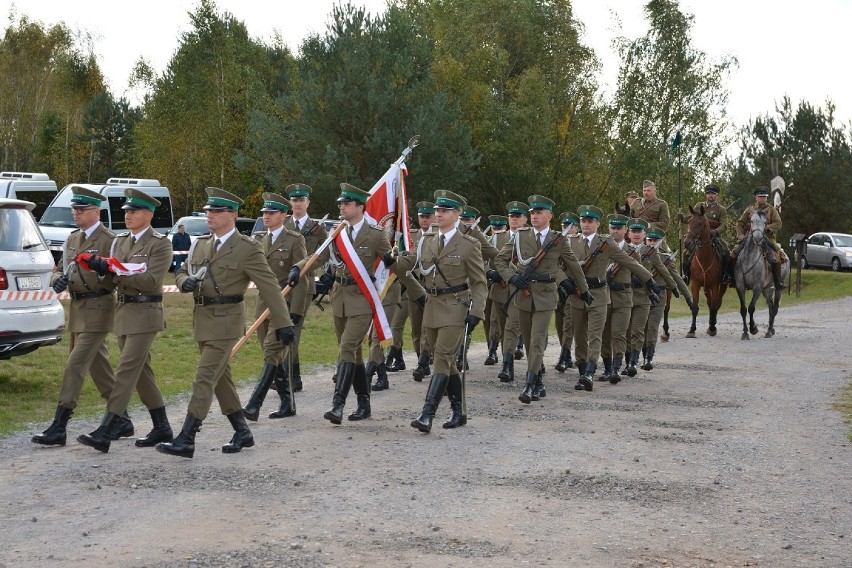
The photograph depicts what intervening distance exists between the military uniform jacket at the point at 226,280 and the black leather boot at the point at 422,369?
535cm

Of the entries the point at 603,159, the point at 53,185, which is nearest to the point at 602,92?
the point at 603,159

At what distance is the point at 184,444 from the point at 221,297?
1101 mm

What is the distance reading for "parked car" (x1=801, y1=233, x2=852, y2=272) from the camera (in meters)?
51.2

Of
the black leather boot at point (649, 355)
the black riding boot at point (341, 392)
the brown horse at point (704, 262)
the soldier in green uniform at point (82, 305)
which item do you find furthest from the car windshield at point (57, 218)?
the soldier in green uniform at point (82, 305)

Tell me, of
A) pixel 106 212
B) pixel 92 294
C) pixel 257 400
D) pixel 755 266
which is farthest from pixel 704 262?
pixel 106 212

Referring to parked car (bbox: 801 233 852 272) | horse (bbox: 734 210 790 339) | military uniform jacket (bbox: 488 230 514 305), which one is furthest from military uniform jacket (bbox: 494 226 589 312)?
parked car (bbox: 801 233 852 272)

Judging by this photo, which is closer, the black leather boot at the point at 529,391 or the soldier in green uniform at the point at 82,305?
the soldier in green uniform at the point at 82,305

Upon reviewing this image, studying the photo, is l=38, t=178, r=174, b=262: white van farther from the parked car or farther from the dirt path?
the parked car

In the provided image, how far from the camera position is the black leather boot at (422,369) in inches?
574

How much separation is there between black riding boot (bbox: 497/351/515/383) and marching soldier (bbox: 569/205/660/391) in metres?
0.80

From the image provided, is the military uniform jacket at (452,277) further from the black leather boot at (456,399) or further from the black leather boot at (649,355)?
the black leather boot at (649,355)

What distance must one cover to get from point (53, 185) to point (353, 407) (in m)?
24.6

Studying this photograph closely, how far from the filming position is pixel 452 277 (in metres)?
11.1

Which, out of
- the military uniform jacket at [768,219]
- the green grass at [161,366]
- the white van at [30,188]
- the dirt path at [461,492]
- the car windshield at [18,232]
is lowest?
the green grass at [161,366]
